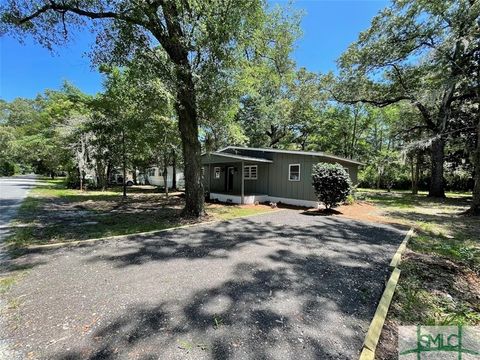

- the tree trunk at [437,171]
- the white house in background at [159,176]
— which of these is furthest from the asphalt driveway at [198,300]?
the white house in background at [159,176]

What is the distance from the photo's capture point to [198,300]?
332cm

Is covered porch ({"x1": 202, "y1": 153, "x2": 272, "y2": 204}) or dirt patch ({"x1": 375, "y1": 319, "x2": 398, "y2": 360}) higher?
covered porch ({"x1": 202, "y1": 153, "x2": 272, "y2": 204})

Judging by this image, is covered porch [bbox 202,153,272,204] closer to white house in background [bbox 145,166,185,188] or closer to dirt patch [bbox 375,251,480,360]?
dirt patch [bbox 375,251,480,360]

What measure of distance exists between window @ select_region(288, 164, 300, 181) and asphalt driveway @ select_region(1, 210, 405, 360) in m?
7.44

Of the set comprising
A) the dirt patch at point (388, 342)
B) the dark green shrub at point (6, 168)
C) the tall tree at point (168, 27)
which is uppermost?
the tall tree at point (168, 27)

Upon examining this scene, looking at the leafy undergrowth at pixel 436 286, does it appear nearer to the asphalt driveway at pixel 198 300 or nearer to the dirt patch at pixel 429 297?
the dirt patch at pixel 429 297

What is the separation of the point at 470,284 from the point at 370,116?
2458cm

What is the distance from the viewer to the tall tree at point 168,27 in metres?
7.54

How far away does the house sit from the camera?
13.0 m

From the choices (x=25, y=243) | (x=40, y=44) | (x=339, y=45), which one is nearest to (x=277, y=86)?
(x=339, y=45)

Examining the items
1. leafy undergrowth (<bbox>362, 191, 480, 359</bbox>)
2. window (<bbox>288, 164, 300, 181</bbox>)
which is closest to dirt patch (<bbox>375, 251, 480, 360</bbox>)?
leafy undergrowth (<bbox>362, 191, 480, 359</bbox>)

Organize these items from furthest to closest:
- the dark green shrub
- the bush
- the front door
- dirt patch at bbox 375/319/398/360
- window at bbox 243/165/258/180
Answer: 1. the dark green shrub
2. the front door
3. window at bbox 243/165/258/180
4. the bush
5. dirt patch at bbox 375/319/398/360

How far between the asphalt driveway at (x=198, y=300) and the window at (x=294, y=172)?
744 cm

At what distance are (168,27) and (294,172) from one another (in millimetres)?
8665
